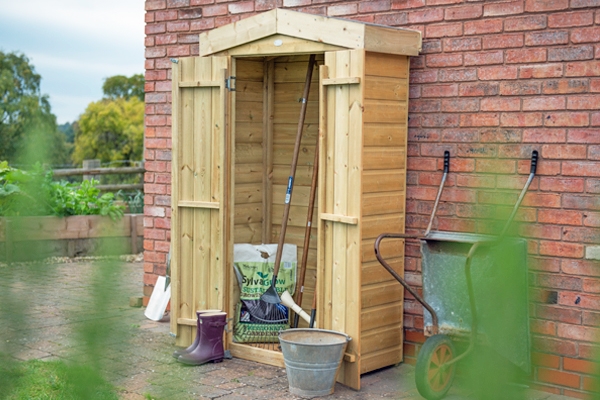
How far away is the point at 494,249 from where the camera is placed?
0.94 metres

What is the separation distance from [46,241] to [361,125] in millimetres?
3816

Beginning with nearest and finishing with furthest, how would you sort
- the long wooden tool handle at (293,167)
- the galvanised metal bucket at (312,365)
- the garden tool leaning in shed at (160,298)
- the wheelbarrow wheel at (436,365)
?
the wheelbarrow wheel at (436,365) < the galvanised metal bucket at (312,365) < the long wooden tool handle at (293,167) < the garden tool leaning in shed at (160,298)

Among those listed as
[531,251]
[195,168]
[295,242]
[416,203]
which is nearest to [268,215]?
[295,242]

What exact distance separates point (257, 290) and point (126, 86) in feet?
118

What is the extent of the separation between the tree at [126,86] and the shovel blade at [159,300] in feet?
111

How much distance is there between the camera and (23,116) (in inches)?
37.5

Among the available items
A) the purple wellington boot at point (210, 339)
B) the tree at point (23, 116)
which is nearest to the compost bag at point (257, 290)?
the purple wellington boot at point (210, 339)

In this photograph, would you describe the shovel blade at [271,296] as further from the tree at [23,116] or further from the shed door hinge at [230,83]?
the tree at [23,116]

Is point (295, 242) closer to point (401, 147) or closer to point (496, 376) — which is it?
point (401, 147)

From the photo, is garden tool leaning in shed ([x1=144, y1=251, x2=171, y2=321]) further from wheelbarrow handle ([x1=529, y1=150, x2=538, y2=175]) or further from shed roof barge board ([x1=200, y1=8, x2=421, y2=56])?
wheelbarrow handle ([x1=529, y1=150, x2=538, y2=175])

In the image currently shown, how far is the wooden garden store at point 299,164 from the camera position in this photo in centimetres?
474

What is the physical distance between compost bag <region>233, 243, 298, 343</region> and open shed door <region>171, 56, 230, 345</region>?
0.19 metres

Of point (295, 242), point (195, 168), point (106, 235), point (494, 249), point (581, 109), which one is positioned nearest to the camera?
point (106, 235)

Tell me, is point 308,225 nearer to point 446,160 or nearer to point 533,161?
point 446,160
